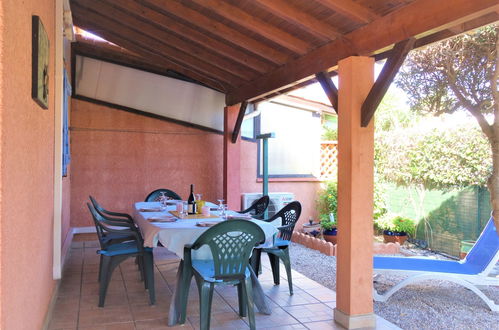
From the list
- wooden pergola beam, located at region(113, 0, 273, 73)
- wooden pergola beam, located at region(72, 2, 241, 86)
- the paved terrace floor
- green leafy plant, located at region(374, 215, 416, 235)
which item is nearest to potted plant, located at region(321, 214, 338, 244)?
green leafy plant, located at region(374, 215, 416, 235)

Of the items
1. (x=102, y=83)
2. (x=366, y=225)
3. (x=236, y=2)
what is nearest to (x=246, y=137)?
(x=102, y=83)

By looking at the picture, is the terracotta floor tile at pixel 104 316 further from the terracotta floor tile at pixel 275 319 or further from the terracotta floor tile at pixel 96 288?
the terracotta floor tile at pixel 275 319

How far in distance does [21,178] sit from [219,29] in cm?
297

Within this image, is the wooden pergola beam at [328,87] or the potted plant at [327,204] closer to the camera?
the wooden pergola beam at [328,87]

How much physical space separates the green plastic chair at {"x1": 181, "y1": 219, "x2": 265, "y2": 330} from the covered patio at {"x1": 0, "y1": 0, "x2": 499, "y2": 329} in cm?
45

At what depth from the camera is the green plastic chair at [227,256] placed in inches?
114

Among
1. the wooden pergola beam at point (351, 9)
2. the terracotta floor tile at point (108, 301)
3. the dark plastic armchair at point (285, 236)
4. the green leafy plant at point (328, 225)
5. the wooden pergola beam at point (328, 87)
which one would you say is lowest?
the terracotta floor tile at point (108, 301)

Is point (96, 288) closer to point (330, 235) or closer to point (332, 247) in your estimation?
point (332, 247)

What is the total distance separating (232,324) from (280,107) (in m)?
5.02

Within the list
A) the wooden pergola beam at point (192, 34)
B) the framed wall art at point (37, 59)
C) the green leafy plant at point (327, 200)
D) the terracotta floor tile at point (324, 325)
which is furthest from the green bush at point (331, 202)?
the framed wall art at point (37, 59)

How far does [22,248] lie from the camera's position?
1.91 m

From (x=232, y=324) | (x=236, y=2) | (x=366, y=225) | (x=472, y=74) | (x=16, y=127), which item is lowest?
(x=232, y=324)

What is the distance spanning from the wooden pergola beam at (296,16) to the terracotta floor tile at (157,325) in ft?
8.35

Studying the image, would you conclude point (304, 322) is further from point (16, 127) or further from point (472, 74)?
point (472, 74)
